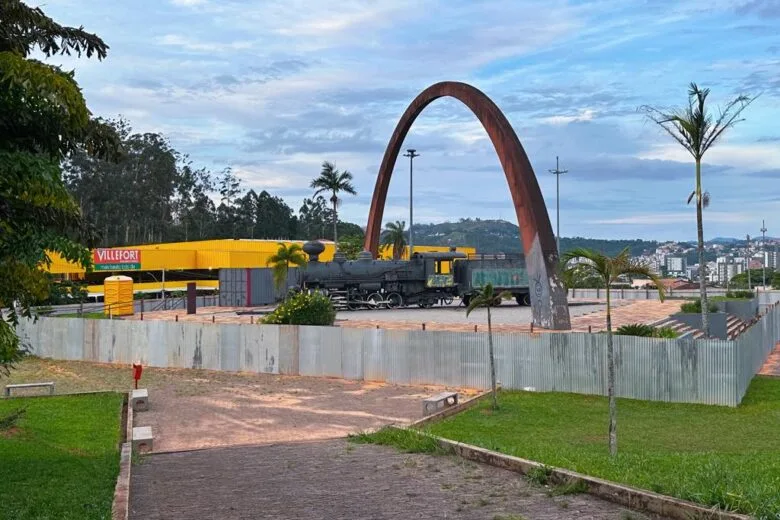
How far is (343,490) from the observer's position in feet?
29.0

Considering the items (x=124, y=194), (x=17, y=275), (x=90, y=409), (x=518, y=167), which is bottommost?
(x=90, y=409)

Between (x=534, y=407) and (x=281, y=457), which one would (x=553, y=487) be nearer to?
(x=281, y=457)

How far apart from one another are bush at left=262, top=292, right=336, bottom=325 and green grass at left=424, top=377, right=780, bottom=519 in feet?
28.7

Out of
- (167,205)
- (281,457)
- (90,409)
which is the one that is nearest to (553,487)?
(281,457)

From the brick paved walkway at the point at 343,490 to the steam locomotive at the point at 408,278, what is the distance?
2719cm

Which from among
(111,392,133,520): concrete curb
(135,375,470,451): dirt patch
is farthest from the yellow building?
(111,392,133,520): concrete curb

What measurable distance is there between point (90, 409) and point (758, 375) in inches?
685

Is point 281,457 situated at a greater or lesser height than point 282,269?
lesser

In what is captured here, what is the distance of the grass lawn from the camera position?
8352mm

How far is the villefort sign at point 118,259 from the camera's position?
52.5 metres

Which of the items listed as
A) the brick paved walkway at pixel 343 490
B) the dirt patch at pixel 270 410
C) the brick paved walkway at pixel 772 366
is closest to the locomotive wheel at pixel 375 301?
the dirt patch at pixel 270 410

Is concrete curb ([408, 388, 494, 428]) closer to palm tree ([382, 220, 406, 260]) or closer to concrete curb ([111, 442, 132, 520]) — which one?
concrete curb ([111, 442, 132, 520])

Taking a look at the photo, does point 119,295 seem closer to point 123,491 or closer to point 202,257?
point 202,257

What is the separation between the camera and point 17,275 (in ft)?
26.3
